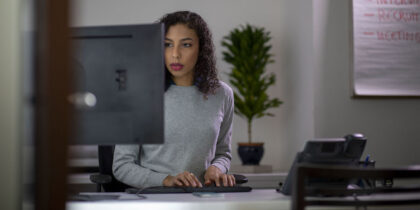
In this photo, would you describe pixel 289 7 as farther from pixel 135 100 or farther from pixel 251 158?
pixel 135 100

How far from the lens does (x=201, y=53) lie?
8.11ft

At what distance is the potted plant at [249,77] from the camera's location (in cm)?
436

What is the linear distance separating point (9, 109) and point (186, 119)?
1.55m

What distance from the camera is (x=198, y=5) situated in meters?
4.93

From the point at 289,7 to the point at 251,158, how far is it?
1.38 m

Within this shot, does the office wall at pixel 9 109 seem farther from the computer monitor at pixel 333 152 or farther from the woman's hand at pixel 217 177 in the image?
the woman's hand at pixel 217 177

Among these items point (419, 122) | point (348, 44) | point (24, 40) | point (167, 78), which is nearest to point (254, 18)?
point (348, 44)

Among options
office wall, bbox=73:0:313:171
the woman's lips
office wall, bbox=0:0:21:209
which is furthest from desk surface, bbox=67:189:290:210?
office wall, bbox=73:0:313:171

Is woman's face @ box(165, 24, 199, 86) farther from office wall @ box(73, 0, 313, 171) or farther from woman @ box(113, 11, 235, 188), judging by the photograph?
office wall @ box(73, 0, 313, 171)

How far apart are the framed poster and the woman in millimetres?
1982

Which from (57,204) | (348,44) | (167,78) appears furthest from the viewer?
(348,44)

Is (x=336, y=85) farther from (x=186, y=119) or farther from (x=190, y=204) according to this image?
(x=190, y=204)

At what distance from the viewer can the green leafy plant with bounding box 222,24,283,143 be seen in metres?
4.40

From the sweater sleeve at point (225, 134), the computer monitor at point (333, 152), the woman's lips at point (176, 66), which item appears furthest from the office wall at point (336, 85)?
the computer monitor at point (333, 152)
